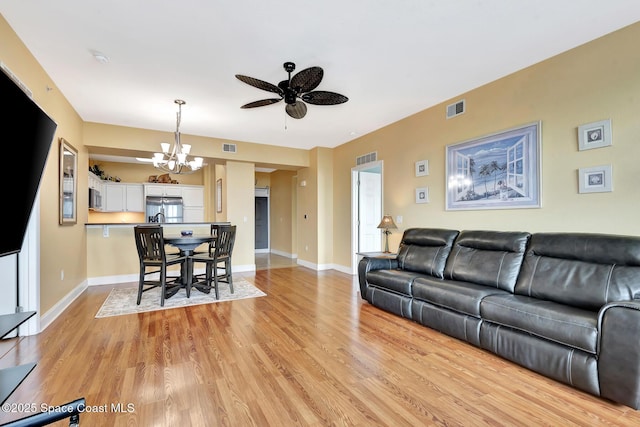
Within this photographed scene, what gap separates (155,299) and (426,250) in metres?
3.66

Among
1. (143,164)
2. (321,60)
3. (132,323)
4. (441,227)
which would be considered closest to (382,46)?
(321,60)

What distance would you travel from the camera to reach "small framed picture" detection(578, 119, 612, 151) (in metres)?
2.60

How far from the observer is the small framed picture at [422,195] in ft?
14.3

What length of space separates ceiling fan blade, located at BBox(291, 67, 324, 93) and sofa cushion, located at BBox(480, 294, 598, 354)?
7.90 feet

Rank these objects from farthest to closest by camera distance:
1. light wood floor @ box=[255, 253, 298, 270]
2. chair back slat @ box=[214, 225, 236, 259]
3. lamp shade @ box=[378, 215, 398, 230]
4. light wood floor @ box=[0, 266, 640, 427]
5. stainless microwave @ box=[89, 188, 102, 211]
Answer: light wood floor @ box=[255, 253, 298, 270] → stainless microwave @ box=[89, 188, 102, 211] → lamp shade @ box=[378, 215, 398, 230] → chair back slat @ box=[214, 225, 236, 259] → light wood floor @ box=[0, 266, 640, 427]

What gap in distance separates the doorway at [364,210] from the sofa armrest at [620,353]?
4124 millimetres

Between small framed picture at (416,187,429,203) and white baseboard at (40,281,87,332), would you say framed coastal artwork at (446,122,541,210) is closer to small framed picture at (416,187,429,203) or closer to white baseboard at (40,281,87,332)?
small framed picture at (416,187,429,203)

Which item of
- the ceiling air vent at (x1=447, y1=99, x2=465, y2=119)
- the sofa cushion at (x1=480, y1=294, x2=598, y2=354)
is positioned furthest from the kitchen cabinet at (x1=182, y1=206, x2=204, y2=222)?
the sofa cushion at (x1=480, y1=294, x2=598, y2=354)

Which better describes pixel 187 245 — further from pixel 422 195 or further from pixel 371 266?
pixel 422 195

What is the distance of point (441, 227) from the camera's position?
13.6ft

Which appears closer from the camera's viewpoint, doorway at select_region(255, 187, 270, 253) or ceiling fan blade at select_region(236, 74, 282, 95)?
ceiling fan blade at select_region(236, 74, 282, 95)

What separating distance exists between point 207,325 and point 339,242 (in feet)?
12.0

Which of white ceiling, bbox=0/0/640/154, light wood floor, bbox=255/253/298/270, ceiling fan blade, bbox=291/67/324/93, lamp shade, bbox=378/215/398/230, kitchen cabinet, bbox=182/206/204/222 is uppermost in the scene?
white ceiling, bbox=0/0/640/154

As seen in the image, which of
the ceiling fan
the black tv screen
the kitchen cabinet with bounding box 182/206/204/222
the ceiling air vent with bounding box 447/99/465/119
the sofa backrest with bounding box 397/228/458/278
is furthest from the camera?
the kitchen cabinet with bounding box 182/206/204/222
